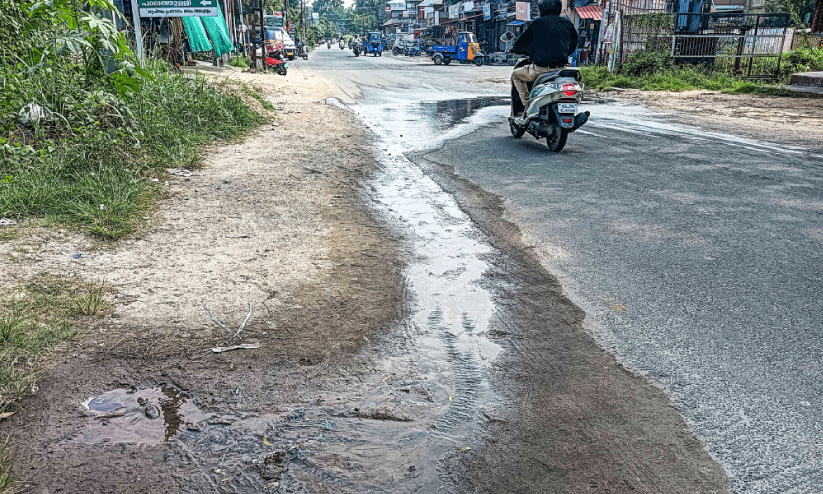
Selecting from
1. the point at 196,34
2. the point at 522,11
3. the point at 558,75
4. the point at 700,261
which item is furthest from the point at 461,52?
the point at 700,261

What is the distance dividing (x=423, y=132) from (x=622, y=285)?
22.3ft

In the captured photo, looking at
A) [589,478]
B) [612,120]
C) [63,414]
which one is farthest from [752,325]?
[612,120]

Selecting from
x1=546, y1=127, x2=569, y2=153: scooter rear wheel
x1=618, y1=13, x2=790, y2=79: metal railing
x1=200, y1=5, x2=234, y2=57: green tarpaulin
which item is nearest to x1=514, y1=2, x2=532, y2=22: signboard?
x1=618, y1=13, x2=790, y2=79: metal railing

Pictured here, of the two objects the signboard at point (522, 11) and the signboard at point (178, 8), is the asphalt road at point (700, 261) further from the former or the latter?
the signboard at point (522, 11)

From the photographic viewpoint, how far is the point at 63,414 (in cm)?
248

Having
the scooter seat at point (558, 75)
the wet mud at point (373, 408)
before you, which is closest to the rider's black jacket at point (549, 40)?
the scooter seat at point (558, 75)

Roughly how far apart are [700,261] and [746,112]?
10.0 metres

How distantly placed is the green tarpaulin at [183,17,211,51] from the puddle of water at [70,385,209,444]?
1840 cm

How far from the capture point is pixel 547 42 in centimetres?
830

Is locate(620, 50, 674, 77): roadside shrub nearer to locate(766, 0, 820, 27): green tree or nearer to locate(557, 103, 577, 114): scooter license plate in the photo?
locate(557, 103, 577, 114): scooter license plate

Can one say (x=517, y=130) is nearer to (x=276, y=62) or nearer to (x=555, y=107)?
(x=555, y=107)

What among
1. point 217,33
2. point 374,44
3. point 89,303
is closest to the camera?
point 89,303

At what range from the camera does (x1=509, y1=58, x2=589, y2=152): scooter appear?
7754mm

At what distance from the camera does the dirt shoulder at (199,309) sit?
230cm
